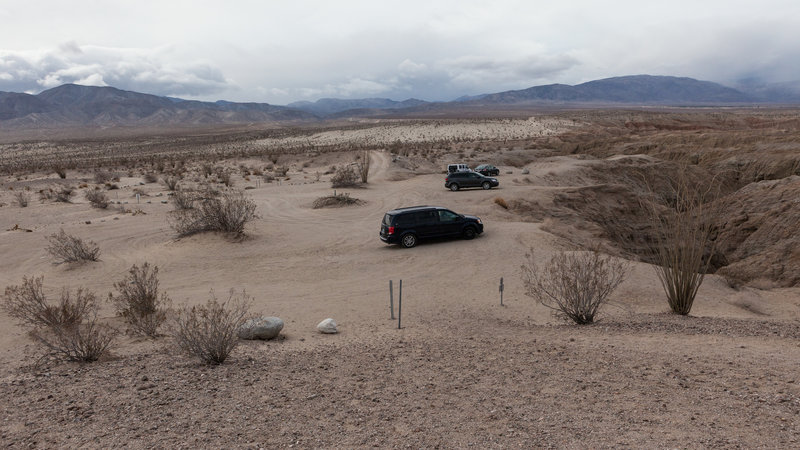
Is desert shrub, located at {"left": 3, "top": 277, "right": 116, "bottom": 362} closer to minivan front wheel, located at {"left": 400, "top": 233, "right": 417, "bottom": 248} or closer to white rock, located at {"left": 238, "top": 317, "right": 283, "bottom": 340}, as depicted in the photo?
white rock, located at {"left": 238, "top": 317, "right": 283, "bottom": 340}

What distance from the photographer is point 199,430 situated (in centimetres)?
572

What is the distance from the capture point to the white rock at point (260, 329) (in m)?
9.68

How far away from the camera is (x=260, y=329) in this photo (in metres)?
9.84

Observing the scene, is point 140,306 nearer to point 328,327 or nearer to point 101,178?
point 328,327

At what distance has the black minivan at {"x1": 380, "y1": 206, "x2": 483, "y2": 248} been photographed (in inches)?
746

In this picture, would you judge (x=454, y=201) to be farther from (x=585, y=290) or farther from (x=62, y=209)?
(x=62, y=209)

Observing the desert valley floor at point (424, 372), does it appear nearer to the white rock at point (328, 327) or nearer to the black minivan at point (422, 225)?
the white rock at point (328, 327)

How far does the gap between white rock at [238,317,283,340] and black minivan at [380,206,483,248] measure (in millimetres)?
9195

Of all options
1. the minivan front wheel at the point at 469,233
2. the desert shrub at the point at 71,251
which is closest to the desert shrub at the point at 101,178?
the desert shrub at the point at 71,251

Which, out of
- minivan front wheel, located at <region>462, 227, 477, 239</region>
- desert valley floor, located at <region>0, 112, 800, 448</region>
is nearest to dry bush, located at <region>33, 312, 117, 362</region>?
desert valley floor, located at <region>0, 112, 800, 448</region>

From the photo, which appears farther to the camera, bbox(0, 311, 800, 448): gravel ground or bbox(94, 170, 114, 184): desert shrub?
bbox(94, 170, 114, 184): desert shrub

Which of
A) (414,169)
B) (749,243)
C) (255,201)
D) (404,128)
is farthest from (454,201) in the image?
(404,128)

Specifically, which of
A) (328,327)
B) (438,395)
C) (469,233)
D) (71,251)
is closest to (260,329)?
(328,327)

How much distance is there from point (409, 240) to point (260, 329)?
9.90 meters
